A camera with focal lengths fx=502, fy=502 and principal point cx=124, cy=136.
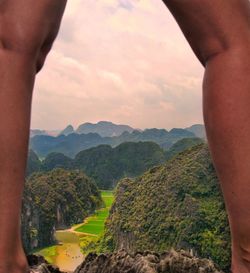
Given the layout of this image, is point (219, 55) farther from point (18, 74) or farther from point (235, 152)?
point (18, 74)

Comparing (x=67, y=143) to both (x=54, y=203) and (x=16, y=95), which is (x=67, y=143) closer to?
(x=54, y=203)

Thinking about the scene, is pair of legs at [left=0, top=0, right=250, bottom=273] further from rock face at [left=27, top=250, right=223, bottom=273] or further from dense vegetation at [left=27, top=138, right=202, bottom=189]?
dense vegetation at [left=27, top=138, right=202, bottom=189]

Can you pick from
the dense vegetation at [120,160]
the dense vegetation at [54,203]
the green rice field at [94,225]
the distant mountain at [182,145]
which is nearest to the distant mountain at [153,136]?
the distant mountain at [182,145]

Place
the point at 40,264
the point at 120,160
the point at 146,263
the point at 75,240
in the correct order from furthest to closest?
1. the point at 120,160
2. the point at 75,240
3. the point at 146,263
4. the point at 40,264

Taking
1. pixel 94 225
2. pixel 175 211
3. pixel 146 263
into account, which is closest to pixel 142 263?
pixel 146 263

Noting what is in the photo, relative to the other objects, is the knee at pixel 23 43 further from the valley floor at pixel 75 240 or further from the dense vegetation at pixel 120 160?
the dense vegetation at pixel 120 160

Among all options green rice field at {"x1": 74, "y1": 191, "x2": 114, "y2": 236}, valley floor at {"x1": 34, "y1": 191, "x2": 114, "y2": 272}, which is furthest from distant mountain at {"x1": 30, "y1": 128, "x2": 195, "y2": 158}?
valley floor at {"x1": 34, "y1": 191, "x2": 114, "y2": 272}

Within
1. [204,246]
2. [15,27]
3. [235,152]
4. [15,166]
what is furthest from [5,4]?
[204,246]
